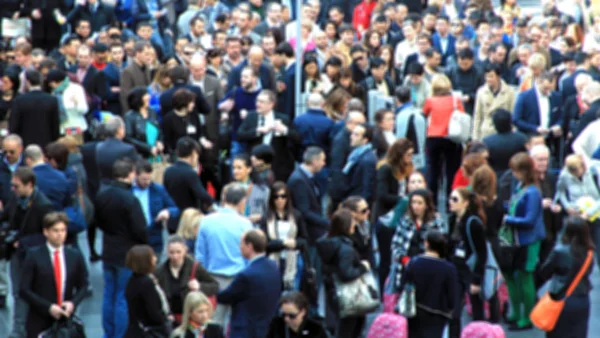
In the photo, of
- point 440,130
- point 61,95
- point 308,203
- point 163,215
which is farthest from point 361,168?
point 61,95

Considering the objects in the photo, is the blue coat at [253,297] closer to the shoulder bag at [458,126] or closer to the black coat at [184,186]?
the black coat at [184,186]

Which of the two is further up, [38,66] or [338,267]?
[38,66]

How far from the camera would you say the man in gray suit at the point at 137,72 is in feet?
53.5

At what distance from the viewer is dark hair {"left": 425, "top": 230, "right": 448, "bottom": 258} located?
10.1 m

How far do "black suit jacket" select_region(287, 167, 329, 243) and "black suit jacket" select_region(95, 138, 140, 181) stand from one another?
1.76 meters

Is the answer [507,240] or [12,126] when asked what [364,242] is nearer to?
[507,240]

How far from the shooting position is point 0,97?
16.0 metres

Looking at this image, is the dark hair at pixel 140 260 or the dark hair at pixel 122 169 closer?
the dark hair at pixel 140 260

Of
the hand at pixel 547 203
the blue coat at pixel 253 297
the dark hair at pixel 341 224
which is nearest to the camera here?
the blue coat at pixel 253 297

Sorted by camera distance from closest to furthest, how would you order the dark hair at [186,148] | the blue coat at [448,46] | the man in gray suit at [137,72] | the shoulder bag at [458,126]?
the dark hair at [186,148], the shoulder bag at [458,126], the man in gray suit at [137,72], the blue coat at [448,46]

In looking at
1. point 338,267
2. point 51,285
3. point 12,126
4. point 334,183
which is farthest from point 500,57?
point 51,285

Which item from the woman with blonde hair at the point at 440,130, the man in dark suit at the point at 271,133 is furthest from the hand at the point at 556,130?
the man in dark suit at the point at 271,133

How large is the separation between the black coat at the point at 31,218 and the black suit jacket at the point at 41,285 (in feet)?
3.06

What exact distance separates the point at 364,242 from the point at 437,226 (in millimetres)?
657
